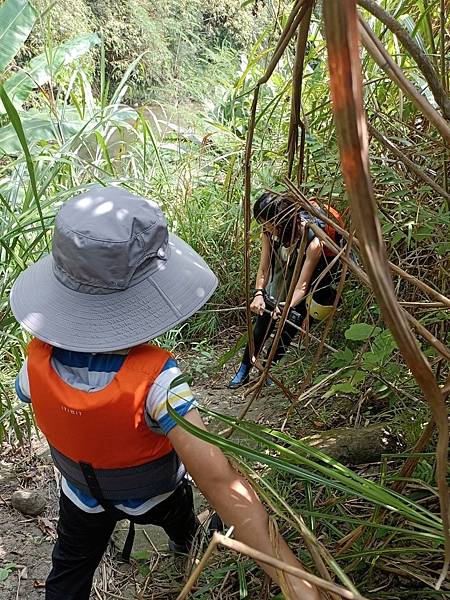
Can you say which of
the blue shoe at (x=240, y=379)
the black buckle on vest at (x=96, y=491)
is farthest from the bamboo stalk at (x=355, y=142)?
the blue shoe at (x=240, y=379)

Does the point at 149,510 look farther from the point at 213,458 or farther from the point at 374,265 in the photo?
the point at 374,265

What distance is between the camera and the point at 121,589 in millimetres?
1749

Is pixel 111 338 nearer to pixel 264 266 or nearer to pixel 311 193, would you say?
pixel 311 193

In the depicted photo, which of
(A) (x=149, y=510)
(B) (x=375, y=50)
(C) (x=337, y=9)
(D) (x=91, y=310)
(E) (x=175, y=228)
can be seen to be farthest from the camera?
(E) (x=175, y=228)

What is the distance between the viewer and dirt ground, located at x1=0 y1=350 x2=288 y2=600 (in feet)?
5.39

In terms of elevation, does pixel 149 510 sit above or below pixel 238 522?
below

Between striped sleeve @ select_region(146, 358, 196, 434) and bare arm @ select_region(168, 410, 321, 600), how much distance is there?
42 millimetres

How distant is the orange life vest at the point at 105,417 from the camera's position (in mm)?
1167

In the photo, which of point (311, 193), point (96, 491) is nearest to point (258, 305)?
point (311, 193)

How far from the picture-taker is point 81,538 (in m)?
1.44

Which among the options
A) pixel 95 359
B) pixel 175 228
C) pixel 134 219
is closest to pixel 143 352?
pixel 95 359

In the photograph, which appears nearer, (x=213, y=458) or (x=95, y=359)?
(x=213, y=458)

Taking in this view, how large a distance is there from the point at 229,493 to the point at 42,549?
1200 millimetres

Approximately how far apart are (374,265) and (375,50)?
293mm
